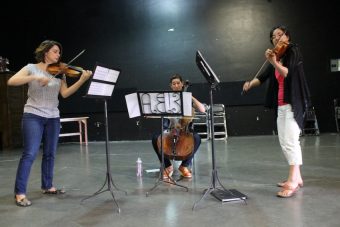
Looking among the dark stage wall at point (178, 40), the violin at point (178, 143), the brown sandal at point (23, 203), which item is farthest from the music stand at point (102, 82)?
the dark stage wall at point (178, 40)

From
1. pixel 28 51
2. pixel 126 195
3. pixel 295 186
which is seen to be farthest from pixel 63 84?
pixel 28 51

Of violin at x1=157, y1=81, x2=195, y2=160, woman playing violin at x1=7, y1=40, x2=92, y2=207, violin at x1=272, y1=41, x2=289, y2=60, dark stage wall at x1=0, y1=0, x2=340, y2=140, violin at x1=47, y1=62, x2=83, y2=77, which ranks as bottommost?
violin at x1=157, y1=81, x2=195, y2=160

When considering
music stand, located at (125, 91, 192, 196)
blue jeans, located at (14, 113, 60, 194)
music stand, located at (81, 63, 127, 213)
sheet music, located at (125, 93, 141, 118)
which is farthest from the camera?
sheet music, located at (125, 93, 141, 118)

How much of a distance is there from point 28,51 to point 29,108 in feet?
24.0

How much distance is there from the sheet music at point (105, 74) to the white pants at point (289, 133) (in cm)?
166

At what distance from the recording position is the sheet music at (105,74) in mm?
3230

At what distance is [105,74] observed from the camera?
333 centimetres

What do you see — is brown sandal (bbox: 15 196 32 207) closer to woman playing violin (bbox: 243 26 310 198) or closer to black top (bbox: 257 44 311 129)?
woman playing violin (bbox: 243 26 310 198)

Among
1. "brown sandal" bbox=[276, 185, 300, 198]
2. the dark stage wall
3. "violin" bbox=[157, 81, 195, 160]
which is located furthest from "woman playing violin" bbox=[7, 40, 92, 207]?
the dark stage wall

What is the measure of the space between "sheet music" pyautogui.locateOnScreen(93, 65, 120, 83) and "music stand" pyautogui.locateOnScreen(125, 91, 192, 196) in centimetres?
39

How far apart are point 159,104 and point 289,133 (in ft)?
4.34

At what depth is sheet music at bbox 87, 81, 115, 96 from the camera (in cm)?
322

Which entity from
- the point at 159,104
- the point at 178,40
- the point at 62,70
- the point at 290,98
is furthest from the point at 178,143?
the point at 178,40

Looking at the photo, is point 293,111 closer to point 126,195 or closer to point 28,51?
point 126,195
